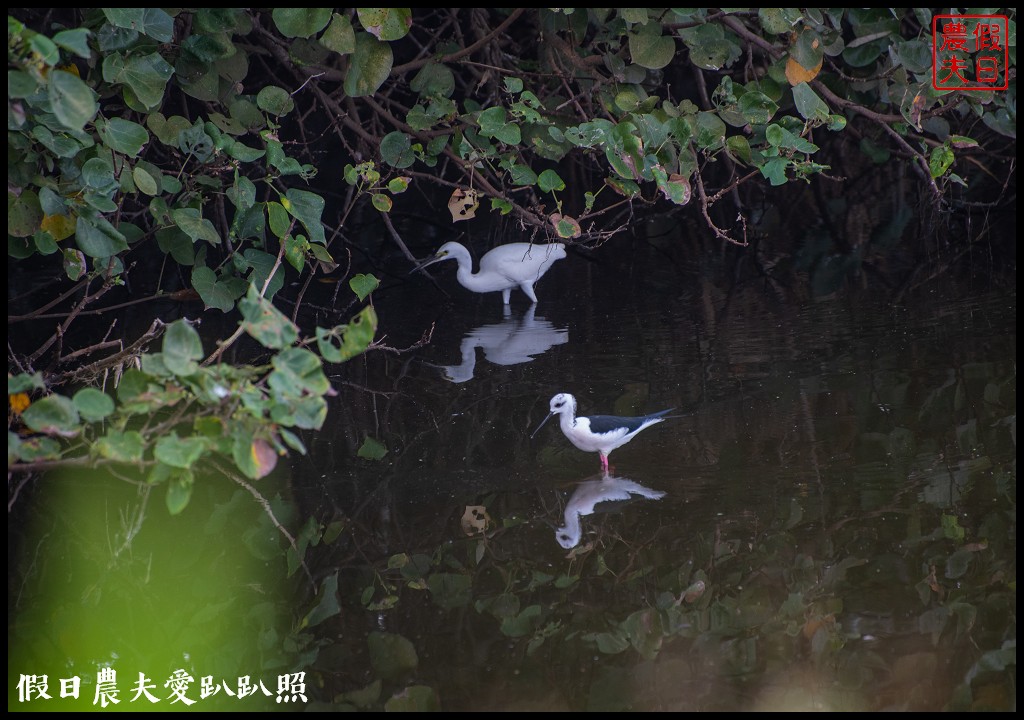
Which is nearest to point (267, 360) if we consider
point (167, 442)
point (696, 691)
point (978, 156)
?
point (167, 442)

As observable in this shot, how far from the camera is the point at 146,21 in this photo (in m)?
3.90

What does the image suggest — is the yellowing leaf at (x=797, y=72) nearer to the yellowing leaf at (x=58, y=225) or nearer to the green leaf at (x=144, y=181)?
the green leaf at (x=144, y=181)

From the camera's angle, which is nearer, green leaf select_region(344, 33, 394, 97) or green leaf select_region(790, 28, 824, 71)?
green leaf select_region(344, 33, 394, 97)

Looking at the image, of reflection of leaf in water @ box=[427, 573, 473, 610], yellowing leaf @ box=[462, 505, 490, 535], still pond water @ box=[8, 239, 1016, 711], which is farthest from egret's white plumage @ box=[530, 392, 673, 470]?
reflection of leaf in water @ box=[427, 573, 473, 610]

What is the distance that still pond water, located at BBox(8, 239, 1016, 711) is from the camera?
3012 millimetres

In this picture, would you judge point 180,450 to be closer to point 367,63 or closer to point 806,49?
point 367,63

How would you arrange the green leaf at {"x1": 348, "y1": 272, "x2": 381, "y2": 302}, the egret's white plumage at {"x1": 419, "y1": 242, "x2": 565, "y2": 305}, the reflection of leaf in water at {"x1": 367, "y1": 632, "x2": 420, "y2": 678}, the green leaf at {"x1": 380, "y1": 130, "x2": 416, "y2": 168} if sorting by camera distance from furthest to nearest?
1. the egret's white plumage at {"x1": 419, "y1": 242, "x2": 565, "y2": 305}
2. the green leaf at {"x1": 380, "y1": 130, "x2": 416, "y2": 168}
3. the green leaf at {"x1": 348, "y1": 272, "x2": 381, "y2": 302}
4. the reflection of leaf in water at {"x1": 367, "y1": 632, "x2": 420, "y2": 678}

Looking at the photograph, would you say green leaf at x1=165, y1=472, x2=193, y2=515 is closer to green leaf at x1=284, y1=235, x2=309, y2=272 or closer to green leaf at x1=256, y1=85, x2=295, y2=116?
Answer: green leaf at x1=284, y1=235, x2=309, y2=272

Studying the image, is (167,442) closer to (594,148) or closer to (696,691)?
(696,691)

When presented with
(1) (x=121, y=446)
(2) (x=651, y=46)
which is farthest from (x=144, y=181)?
(2) (x=651, y=46)

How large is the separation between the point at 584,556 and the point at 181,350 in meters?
1.50

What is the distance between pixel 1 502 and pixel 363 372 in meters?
2.46

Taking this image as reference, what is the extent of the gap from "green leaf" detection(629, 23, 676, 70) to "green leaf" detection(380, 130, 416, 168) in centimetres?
117

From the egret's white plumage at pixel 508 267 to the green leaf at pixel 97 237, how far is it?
320cm
